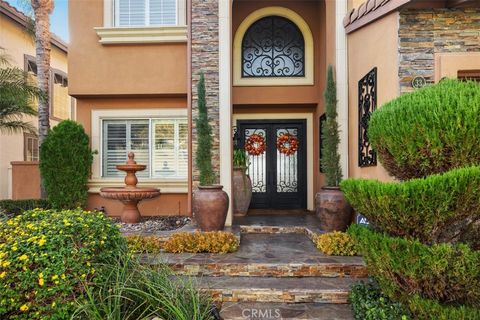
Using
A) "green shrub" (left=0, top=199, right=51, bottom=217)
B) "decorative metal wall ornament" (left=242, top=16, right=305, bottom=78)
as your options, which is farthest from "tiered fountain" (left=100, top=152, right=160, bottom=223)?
"decorative metal wall ornament" (left=242, top=16, right=305, bottom=78)

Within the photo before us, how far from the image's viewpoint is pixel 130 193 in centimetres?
754

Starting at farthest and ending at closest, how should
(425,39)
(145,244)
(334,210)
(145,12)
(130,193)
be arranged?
(145,12)
(130,193)
(334,210)
(145,244)
(425,39)

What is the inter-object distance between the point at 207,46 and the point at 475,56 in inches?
211

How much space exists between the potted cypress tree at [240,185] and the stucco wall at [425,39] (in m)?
4.95

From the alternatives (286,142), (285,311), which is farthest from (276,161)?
(285,311)

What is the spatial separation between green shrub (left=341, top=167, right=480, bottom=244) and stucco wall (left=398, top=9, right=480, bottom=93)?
2.72 metres

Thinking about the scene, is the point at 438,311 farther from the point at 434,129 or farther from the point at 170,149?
the point at 170,149

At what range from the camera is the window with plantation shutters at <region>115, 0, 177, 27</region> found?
897 cm

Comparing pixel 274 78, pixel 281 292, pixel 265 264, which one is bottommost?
pixel 281 292

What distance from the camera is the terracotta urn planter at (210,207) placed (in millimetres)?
6695

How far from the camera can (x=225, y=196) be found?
271 inches

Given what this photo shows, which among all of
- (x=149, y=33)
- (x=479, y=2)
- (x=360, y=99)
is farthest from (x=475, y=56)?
(x=149, y=33)

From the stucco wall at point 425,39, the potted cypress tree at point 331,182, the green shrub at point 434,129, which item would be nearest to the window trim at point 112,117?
the potted cypress tree at point 331,182

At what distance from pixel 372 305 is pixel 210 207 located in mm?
3597
